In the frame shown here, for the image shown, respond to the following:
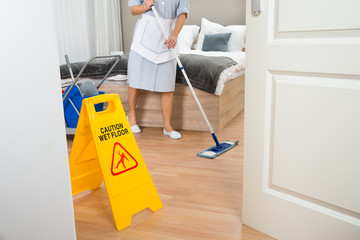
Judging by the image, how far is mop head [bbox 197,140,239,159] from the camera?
98.4 inches

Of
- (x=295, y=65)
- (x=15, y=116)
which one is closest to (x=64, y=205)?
(x=15, y=116)

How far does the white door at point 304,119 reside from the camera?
3.82ft

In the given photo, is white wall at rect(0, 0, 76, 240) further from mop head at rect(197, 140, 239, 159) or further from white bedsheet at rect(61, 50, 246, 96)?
white bedsheet at rect(61, 50, 246, 96)

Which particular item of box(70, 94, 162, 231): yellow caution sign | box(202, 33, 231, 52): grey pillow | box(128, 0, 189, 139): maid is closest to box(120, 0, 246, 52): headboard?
box(202, 33, 231, 52): grey pillow

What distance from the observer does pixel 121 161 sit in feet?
5.45

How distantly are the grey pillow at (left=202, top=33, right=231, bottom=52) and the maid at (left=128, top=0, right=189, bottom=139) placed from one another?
58.9 inches

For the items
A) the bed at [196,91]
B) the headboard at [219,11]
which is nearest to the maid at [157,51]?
the bed at [196,91]

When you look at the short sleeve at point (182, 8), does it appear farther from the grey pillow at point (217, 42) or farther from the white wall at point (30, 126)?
the white wall at point (30, 126)

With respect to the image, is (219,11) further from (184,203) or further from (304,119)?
(304,119)

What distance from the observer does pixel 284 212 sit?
1.43m

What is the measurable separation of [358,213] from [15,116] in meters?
1.11

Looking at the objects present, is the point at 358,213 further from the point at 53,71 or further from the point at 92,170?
the point at 92,170

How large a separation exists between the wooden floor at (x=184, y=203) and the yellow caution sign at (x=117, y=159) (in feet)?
0.24

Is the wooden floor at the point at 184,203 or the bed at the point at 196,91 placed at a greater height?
the bed at the point at 196,91
